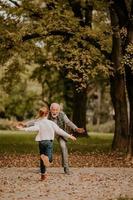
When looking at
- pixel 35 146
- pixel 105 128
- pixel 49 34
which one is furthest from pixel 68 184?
pixel 105 128

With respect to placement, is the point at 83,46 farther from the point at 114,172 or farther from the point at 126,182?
the point at 126,182

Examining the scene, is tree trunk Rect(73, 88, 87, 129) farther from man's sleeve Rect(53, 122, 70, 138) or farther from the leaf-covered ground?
man's sleeve Rect(53, 122, 70, 138)

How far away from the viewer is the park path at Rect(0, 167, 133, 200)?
13.4m

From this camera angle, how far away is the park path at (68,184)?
13.4 metres

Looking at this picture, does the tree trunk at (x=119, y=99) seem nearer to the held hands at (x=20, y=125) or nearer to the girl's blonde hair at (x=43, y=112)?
the girl's blonde hair at (x=43, y=112)

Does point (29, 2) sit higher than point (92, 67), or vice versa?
point (29, 2)

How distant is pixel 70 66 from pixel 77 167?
6.96m

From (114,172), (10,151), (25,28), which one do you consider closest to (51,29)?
(25,28)

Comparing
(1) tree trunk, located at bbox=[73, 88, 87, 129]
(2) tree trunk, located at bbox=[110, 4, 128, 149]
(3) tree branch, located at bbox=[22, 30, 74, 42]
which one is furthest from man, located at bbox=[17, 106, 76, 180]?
(1) tree trunk, located at bbox=[73, 88, 87, 129]

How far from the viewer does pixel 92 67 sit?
92.5 ft

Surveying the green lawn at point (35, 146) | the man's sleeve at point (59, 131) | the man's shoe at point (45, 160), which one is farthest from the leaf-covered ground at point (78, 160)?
the man's shoe at point (45, 160)

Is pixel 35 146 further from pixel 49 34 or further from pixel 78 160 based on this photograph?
pixel 78 160

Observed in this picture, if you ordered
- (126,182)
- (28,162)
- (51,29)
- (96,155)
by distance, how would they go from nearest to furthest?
(126,182)
(28,162)
(96,155)
(51,29)

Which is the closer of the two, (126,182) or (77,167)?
(126,182)
